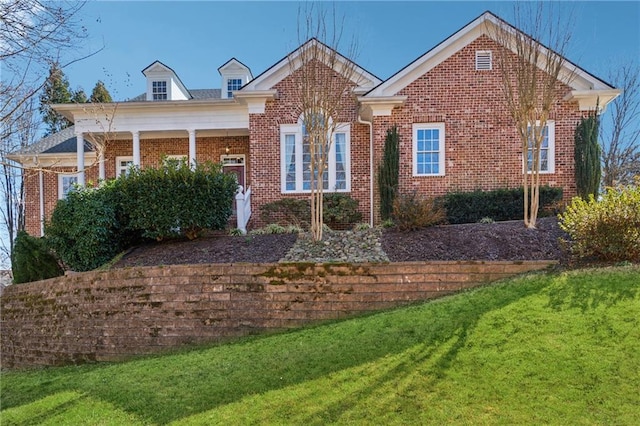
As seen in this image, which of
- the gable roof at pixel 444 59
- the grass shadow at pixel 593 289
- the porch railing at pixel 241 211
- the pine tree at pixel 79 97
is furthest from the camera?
the pine tree at pixel 79 97

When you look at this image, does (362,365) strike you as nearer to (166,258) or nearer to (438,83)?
(166,258)

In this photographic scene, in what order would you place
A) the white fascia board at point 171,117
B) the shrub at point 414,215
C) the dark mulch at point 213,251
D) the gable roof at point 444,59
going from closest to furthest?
the dark mulch at point 213,251
the shrub at point 414,215
the gable roof at point 444,59
the white fascia board at point 171,117

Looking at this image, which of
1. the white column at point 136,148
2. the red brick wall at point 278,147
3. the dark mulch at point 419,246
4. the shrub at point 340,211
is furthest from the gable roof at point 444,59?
the white column at point 136,148

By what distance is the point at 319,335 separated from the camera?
20.9 ft

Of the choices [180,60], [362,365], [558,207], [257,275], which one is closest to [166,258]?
[257,275]

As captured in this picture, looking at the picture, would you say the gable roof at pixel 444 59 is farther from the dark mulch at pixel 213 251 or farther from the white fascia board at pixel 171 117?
the dark mulch at pixel 213 251

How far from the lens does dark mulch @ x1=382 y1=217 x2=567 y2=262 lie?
8600mm

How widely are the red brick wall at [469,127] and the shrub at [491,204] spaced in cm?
65

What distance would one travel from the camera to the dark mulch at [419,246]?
28.7 ft

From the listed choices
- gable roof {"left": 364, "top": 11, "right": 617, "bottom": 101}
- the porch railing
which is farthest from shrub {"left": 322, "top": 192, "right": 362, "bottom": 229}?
gable roof {"left": 364, "top": 11, "right": 617, "bottom": 101}

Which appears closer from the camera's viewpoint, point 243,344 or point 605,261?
point 243,344

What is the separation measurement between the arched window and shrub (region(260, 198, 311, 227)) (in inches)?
20.3

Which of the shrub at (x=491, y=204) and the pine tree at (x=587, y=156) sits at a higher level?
the pine tree at (x=587, y=156)

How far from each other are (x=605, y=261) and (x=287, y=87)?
→ 1044 cm
